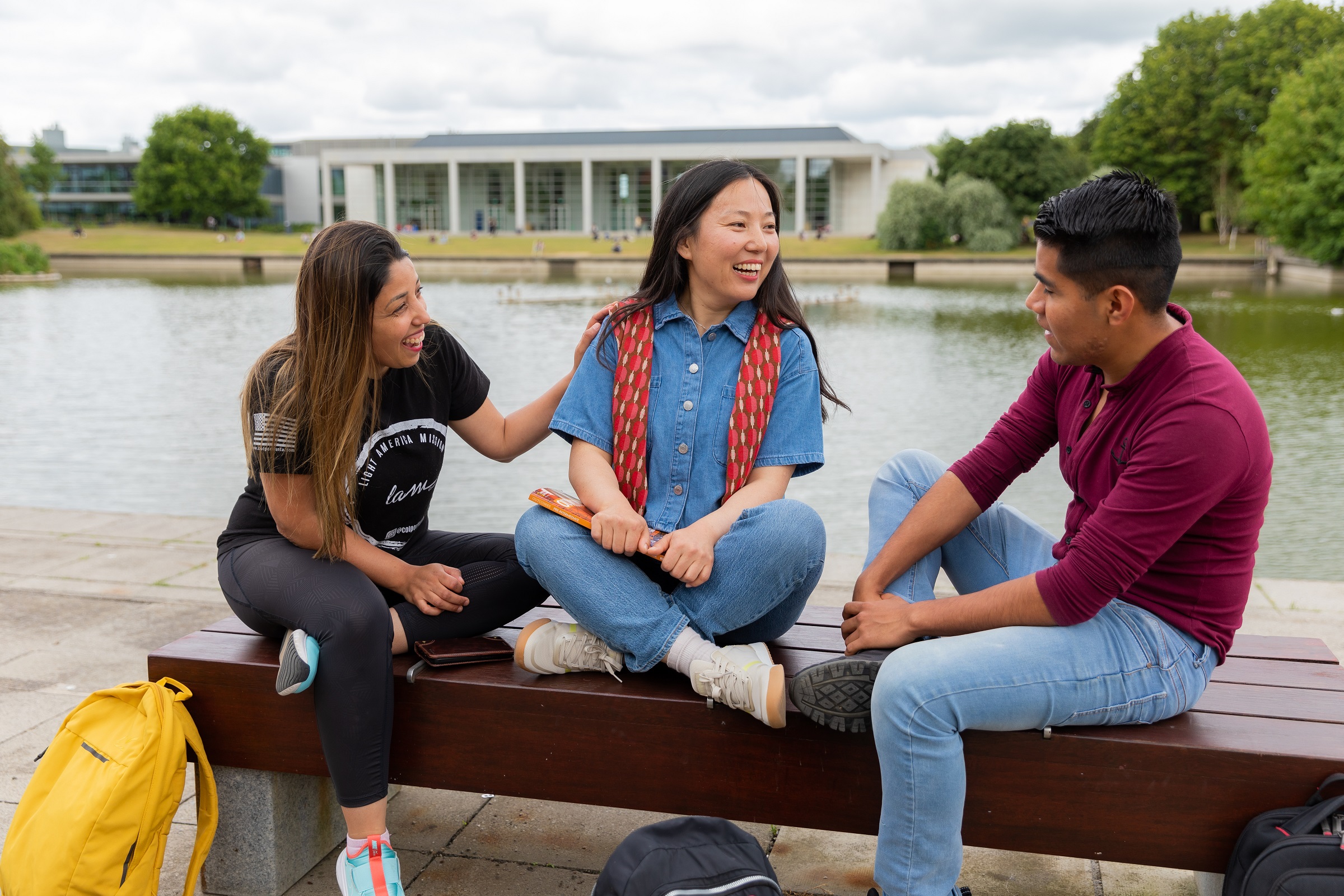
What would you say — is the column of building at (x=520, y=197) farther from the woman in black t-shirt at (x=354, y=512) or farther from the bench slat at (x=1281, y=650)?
the bench slat at (x=1281, y=650)

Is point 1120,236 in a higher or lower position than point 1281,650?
higher

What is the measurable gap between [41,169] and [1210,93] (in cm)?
7853

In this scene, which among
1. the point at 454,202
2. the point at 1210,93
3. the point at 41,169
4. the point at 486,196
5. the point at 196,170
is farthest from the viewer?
the point at 41,169

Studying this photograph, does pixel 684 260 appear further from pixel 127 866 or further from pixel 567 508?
pixel 127 866

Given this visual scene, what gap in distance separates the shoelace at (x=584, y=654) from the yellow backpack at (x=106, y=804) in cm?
86

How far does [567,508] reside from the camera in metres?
2.46

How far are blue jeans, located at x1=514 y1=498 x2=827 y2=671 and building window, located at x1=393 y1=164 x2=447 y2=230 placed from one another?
228ft

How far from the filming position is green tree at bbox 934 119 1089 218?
47250mm

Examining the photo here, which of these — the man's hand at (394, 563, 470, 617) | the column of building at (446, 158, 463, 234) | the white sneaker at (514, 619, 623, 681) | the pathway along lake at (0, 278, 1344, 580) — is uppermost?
the column of building at (446, 158, 463, 234)

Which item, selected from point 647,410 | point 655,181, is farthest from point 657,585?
point 655,181

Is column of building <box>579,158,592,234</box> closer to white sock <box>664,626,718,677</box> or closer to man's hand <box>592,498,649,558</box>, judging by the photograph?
man's hand <box>592,498,649,558</box>

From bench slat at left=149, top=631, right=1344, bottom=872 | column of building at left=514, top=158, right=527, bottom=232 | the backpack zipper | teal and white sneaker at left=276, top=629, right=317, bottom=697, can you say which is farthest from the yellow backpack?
column of building at left=514, top=158, right=527, bottom=232

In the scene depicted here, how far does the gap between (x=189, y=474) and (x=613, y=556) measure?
7538 millimetres

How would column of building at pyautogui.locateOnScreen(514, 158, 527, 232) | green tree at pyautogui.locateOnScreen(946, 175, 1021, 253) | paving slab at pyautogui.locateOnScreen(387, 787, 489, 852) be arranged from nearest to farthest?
paving slab at pyautogui.locateOnScreen(387, 787, 489, 852)
green tree at pyautogui.locateOnScreen(946, 175, 1021, 253)
column of building at pyautogui.locateOnScreen(514, 158, 527, 232)
